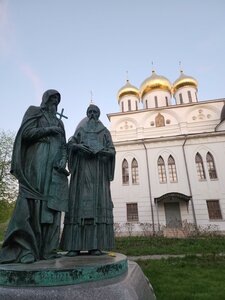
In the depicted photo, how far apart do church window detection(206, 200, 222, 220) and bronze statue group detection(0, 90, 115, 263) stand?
737 inches

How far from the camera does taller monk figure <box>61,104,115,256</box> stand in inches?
124

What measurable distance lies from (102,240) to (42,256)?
90 centimetres

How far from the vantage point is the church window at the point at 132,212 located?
2031cm

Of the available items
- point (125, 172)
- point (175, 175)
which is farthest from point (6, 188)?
point (175, 175)

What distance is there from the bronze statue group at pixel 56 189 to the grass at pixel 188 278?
2.12 metres

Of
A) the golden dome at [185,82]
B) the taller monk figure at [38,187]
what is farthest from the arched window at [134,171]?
the taller monk figure at [38,187]

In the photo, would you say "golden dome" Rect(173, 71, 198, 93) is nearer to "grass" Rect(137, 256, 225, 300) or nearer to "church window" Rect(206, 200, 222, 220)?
"church window" Rect(206, 200, 222, 220)

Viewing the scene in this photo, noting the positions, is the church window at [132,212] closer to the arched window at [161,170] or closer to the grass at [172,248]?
the arched window at [161,170]

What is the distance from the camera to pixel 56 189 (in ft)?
9.45

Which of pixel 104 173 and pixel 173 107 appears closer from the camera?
pixel 104 173

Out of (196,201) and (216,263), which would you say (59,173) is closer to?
(216,263)

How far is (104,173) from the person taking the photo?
3590 millimetres

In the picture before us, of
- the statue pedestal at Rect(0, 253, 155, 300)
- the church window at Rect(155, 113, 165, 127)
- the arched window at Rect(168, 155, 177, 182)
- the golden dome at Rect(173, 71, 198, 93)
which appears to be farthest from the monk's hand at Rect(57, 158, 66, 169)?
the golden dome at Rect(173, 71, 198, 93)

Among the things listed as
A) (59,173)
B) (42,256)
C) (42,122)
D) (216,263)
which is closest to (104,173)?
(59,173)
